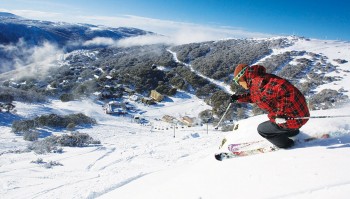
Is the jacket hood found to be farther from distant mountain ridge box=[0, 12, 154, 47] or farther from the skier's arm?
distant mountain ridge box=[0, 12, 154, 47]

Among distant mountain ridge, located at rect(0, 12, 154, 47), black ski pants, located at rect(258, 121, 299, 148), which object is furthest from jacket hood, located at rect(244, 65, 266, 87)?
distant mountain ridge, located at rect(0, 12, 154, 47)

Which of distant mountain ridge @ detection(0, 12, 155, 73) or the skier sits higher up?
the skier

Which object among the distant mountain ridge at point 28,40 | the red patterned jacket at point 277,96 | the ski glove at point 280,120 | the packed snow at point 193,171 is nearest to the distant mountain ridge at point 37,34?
the distant mountain ridge at point 28,40

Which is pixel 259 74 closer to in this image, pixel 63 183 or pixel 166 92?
pixel 63 183

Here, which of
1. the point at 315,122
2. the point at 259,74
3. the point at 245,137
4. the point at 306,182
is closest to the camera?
the point at 306,182

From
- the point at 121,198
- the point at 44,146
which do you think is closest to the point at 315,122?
the point at 121,198

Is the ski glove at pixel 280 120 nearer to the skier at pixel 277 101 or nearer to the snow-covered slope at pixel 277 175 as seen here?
Result: the skier at pixel 277 101

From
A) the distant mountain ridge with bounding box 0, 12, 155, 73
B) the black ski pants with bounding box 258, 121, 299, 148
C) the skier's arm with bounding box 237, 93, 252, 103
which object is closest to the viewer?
the black ski pants with bounding box 258, 121, 299, 148

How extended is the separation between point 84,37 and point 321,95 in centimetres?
14801

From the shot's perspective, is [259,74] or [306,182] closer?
[306,182]

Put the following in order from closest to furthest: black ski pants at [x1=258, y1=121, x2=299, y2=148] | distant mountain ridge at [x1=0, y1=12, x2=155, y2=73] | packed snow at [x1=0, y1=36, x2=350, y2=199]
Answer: packed snow at [x1=0, y1=36, x2=350, y2=199] → black ski pants at [x1=258, y1=121, x2=299, y2=148] → distant mountain ridge at [x1=0, y1=12, x2=155, y2=73]

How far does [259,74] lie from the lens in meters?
5.88

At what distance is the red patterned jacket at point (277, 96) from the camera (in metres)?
5.56

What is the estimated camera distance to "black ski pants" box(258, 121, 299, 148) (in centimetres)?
608
